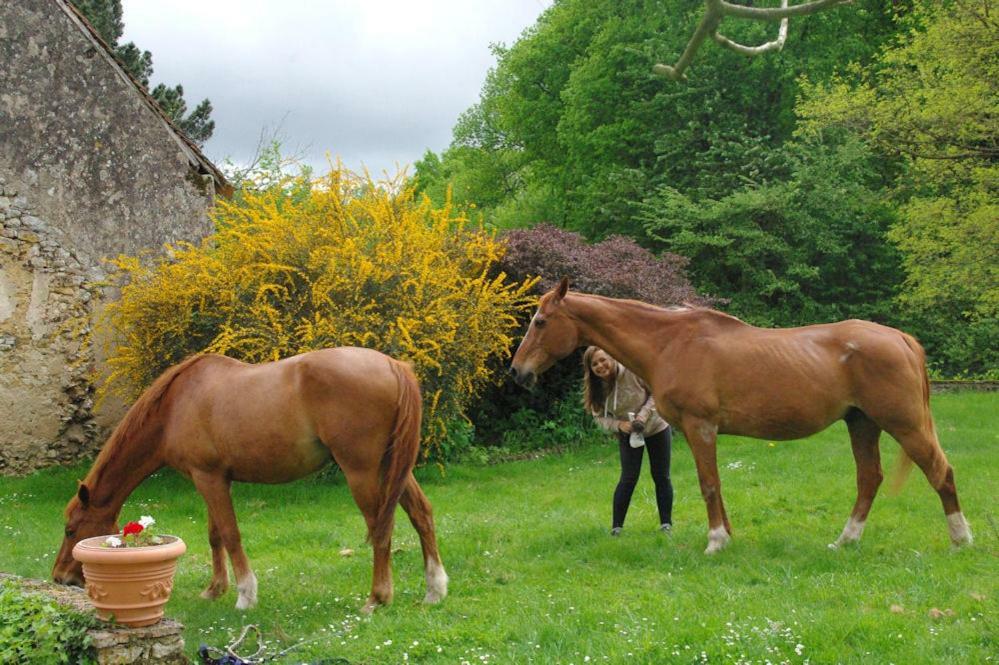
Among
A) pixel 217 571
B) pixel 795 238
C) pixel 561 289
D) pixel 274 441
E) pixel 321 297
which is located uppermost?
pixel 795 238

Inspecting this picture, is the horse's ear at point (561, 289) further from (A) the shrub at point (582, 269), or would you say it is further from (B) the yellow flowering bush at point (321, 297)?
(A) the shrub at point (582, 269)

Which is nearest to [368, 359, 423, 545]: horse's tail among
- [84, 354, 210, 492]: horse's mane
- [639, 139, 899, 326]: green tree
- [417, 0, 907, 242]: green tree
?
[84, 354, 210, 492]: horse's mane

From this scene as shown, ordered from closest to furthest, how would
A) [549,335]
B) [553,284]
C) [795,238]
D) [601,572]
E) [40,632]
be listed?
[40,632], [601,572], [549,335], [553,284], [795,238]

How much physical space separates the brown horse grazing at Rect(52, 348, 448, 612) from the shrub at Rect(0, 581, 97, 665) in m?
1.45

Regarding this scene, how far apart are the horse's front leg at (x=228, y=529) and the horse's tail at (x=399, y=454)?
37.8 inches

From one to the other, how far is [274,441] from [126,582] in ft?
5.23

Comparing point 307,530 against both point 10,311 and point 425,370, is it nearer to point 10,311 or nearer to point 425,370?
point 425,370

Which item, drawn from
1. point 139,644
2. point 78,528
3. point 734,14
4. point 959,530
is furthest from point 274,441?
point 959,530

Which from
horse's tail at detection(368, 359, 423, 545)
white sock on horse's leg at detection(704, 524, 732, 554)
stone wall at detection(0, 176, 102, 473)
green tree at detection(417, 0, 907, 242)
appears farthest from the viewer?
green tree at detection(417, 0, 907, 242)

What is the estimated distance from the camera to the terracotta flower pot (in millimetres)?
4547

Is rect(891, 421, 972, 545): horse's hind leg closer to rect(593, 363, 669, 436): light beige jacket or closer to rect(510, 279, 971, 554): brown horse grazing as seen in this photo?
rect(510, 279, 971, 554): brown horse grazing

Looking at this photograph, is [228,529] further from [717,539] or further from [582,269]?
[582,269]

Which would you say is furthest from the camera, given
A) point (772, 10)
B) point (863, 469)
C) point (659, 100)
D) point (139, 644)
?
point (659, 100)

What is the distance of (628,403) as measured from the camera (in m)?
7.80
